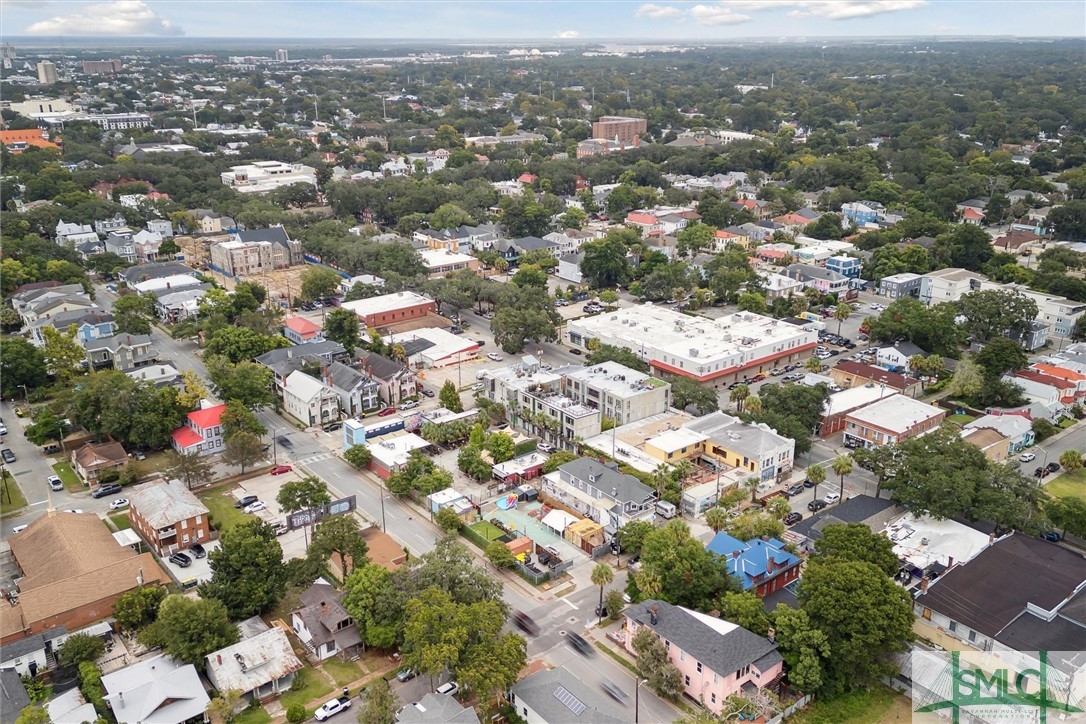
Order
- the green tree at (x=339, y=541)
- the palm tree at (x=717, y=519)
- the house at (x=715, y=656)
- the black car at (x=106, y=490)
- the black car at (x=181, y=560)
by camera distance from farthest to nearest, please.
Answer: the black car at (x=106, y=490), the palm tree at (x=717, y=519), the black car at (x=181, y=560), the green tree at (x=339, y=541), the house at (x=715, y=656)

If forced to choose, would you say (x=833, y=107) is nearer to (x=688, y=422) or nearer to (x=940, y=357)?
(x=940, y=357)

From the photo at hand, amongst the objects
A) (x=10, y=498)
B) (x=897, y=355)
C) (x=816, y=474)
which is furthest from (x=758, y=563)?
(x=10, y=498)

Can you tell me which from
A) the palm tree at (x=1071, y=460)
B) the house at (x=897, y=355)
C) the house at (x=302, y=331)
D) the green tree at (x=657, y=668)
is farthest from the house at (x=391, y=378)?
the palm tree at (x=1071, y=460)

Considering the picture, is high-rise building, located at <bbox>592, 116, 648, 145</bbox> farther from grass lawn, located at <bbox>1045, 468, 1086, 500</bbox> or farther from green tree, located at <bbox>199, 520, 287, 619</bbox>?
green tree, located at <bbox>199, 520, 287, 619</bbox>

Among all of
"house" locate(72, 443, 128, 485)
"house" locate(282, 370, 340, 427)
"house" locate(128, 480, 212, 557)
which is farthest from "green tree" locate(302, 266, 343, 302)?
"house" locate(128, 480, 212, 557)

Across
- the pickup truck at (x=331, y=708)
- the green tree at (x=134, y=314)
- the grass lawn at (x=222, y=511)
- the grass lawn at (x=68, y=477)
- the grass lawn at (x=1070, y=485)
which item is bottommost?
the grass lawn at (x=1070, y=485)

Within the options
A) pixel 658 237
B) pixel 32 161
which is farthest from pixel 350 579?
pixel 32 161

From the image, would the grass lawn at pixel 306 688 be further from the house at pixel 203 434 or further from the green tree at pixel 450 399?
the green tree at pixel 450 399
